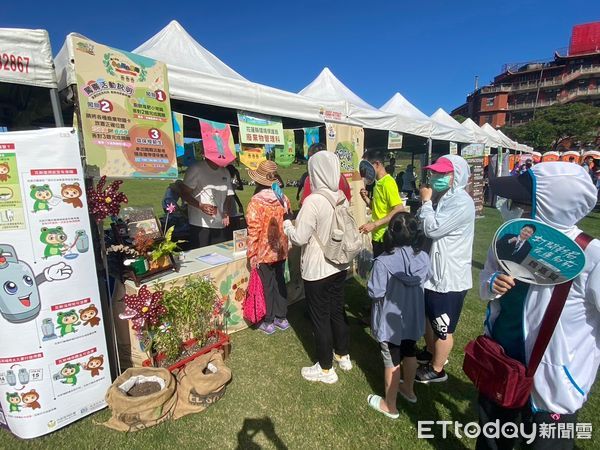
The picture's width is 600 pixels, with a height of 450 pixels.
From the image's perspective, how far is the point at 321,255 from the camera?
2229mm

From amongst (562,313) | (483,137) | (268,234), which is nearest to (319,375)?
(268,234)

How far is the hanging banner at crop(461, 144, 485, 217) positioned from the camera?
9.53 metres

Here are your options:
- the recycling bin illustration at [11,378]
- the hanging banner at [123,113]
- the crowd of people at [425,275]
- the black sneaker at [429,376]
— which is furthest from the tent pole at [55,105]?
the black sneaker at [429,376]

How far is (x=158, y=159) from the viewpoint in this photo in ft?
8.25

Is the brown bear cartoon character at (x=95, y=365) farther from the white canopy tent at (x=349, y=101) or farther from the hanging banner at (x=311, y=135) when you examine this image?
the white canopy tent at (x=349, y=101)

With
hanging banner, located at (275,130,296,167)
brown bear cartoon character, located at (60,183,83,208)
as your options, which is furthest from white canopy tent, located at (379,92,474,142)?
brown bear cartoon character, located at (60,183,83,208)

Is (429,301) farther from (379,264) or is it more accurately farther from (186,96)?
(186,96)

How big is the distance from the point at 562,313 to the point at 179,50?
3.81 metres

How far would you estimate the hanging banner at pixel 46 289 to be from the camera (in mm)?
1699

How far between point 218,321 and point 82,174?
1762mm

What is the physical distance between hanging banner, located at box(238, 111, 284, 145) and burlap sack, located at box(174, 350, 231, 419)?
2.28 meters

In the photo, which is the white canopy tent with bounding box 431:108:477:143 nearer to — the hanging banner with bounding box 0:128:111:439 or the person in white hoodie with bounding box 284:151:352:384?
the person in white hoodie with bounding box 284:151:352:384

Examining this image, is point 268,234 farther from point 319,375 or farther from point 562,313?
point 562,313

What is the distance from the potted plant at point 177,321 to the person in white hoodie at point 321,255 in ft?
3.18
